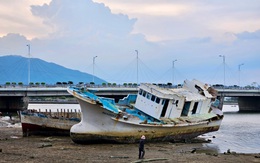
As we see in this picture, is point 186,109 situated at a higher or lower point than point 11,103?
higher

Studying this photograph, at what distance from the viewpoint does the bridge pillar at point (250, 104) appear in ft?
396

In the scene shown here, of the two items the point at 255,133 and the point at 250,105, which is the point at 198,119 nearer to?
the point at 255,133

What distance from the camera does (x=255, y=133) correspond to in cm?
5294

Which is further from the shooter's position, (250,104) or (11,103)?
(250,104)

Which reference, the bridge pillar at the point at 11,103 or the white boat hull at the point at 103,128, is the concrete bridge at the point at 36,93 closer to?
the bridge pillar at the point at 11,103

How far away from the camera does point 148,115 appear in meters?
38.4

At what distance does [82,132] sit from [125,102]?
9335mm

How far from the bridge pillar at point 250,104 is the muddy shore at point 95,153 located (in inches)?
3443

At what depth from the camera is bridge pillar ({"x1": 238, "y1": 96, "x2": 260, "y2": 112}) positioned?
120750mm

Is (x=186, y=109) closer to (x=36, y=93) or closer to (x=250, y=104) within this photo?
(x=36, y=93)

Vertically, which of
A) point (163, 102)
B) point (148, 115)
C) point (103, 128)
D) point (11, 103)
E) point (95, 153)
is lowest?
point (95, 153)

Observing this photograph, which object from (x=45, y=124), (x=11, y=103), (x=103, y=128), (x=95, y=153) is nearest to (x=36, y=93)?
(x=11, y=103)

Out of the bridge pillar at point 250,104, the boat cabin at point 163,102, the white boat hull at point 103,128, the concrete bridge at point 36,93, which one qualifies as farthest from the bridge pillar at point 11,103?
the white boat hull at point 103,128

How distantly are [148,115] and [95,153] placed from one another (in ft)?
33.5
